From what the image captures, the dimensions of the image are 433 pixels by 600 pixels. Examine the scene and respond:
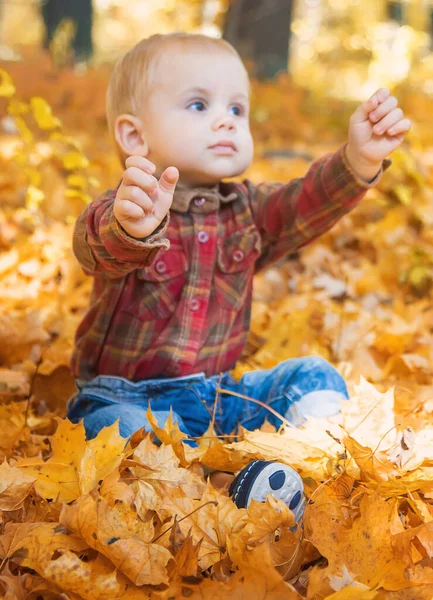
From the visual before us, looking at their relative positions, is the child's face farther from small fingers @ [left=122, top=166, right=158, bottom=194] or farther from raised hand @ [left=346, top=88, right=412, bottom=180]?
small fingers @ [left=122, top=166, right=158, bottom=194]

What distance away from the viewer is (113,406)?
1.71m

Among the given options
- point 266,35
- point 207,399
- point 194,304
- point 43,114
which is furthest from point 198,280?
point 266,35

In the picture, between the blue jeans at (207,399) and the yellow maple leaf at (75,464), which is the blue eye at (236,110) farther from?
the yellow maple leaf at (75,464)

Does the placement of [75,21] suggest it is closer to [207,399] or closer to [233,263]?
[233,263]

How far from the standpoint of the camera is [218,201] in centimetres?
182

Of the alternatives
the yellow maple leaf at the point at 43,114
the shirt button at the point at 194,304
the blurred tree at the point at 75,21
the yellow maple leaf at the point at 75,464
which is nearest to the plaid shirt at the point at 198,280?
the shirt button at the point at 194,304

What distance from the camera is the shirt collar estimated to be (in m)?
1.77

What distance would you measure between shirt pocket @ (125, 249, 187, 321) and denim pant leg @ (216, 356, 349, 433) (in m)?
0.28

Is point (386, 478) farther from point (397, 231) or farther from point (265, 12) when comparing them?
point (265, 12)

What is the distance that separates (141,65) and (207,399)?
88 cm

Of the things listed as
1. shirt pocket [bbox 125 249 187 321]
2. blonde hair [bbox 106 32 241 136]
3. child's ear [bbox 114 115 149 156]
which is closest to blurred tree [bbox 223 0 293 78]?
blonde hair [bbox 106 32 241 136]

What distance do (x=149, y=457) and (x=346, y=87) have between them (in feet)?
37.7

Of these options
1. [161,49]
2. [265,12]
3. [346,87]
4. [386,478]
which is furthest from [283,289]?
[346,87]

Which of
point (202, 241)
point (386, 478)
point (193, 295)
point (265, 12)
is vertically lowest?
point (386, 478)
